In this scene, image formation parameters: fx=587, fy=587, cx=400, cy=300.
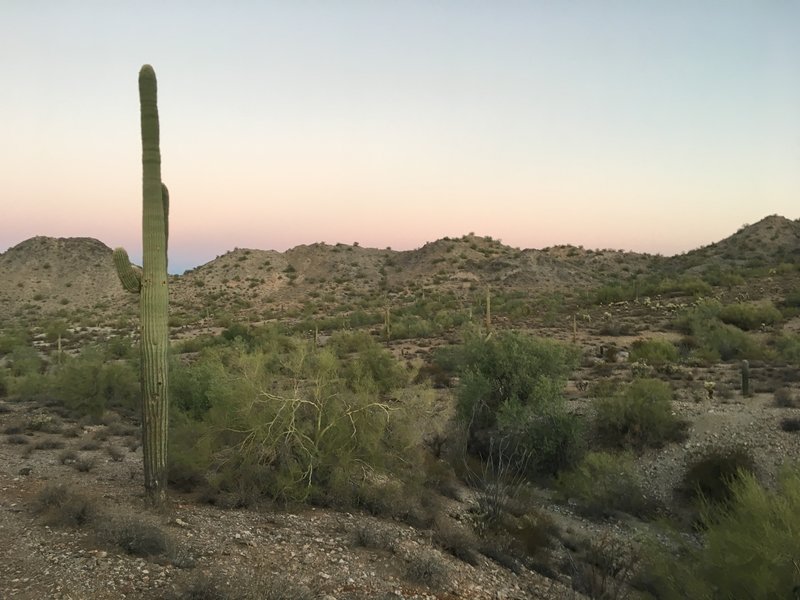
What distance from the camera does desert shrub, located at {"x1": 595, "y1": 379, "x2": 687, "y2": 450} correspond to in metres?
13.9

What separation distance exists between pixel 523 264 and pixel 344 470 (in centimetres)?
5567

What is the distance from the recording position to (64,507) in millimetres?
7547

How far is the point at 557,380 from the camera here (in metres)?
15.6

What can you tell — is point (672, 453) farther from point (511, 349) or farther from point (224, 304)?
point (224, 304)

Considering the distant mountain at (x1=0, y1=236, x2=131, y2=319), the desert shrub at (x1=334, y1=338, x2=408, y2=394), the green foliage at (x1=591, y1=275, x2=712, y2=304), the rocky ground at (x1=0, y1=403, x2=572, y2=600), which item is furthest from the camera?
the distant mountain at (x1=0, y1=236, x2=131, y2=319)

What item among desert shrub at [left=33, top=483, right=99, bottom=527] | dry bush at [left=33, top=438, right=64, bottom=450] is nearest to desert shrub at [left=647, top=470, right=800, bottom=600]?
desert shrub at [left=33, top=483, right=99, bottom=527]

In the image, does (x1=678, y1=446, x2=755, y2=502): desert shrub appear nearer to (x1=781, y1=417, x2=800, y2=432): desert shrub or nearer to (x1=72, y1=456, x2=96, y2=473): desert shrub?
(x1=781, y1=417, x2=800, y2=432): desert shrub

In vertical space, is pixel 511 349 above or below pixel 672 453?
above

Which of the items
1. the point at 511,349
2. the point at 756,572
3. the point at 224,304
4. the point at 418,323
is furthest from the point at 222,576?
the point at 224,304

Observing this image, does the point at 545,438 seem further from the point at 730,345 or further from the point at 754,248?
the point at 754,248

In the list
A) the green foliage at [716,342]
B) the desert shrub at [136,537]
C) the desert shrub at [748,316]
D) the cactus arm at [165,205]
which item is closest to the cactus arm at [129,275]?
the cactus arm at [165,205]

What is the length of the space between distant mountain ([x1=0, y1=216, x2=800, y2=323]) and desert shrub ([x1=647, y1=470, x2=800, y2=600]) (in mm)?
43969

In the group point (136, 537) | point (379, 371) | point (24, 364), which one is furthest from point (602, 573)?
point (24, 364)

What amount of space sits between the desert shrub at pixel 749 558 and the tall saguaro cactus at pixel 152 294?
6.62 m
